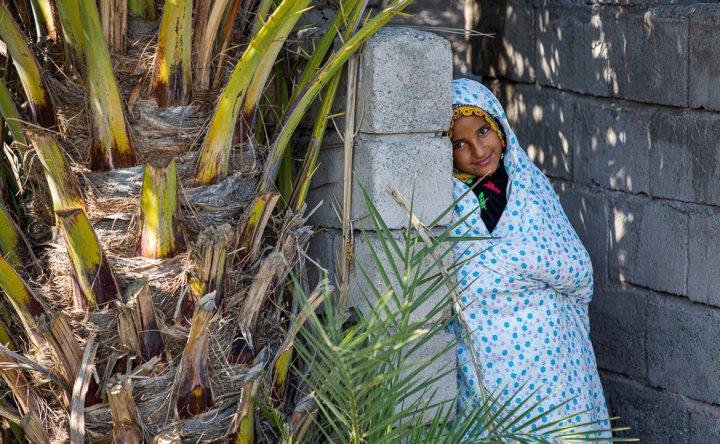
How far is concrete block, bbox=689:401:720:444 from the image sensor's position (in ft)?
9.35

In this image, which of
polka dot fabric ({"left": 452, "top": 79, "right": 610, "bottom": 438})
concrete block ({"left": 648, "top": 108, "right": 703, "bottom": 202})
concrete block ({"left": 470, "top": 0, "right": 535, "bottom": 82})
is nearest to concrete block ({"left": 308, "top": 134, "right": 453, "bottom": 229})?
polka dot fabric ({"left": 452, "top": 79, "right": 610, "bottom": 438})

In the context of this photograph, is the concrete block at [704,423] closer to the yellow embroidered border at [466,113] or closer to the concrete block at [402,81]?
the yellow embroidered border at [466,113]

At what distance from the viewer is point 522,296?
9.01ft

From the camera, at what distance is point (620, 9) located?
10.1ft

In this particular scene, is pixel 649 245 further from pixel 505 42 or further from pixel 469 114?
pixel 505 42

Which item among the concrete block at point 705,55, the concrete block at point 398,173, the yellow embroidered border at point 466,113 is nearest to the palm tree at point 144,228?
the concrete block at point 398,173

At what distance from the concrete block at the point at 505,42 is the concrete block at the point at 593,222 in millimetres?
521

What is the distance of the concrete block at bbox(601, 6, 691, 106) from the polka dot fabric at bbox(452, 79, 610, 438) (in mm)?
464

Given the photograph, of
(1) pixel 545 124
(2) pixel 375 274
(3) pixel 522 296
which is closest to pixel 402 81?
(2) pixel 375 274

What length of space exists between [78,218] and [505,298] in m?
1.23

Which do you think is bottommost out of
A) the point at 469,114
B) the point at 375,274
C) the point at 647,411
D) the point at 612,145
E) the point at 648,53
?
the point at 647,411

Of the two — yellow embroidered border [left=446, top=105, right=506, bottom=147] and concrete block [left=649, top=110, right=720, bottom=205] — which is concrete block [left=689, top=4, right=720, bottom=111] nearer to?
concrete block [left=649, top=110, right=720, bottom=205]

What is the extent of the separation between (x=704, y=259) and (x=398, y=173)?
3.25ft

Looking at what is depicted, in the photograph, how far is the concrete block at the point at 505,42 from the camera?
3607 mm
